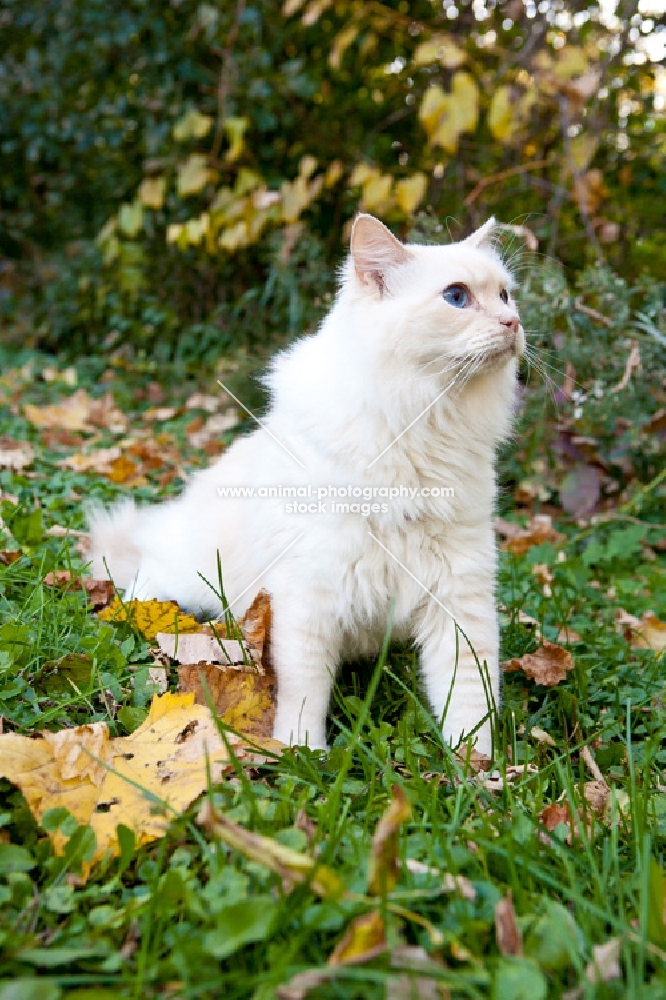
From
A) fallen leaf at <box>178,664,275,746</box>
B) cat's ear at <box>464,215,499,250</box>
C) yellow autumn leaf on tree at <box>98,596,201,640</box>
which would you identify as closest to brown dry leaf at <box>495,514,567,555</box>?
cat's ear at <box>464,215,499,250</box>

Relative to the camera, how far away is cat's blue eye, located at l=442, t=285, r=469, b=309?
1927mm

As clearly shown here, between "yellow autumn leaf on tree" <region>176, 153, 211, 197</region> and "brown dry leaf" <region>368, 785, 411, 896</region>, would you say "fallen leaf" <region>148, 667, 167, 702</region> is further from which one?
"yellow autumn leaf on tree" <region>176, 153, 211, 197</region>

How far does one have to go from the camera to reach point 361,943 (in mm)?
1116

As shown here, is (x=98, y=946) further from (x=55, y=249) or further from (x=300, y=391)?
(x=55, y=249)

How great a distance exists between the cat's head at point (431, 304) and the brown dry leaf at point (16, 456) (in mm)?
2038

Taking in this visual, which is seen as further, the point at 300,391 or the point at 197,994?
the point at 300,391

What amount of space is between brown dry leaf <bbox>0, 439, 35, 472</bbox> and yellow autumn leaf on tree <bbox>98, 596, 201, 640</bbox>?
1.63m

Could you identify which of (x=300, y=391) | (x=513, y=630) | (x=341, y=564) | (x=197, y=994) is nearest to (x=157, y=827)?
(x=197, y=994)

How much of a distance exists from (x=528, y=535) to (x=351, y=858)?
2300mm

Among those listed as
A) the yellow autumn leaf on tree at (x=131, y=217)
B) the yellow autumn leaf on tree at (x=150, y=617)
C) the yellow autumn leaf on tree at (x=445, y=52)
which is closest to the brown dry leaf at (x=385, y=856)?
the yellow autumn leaf on tree at (x=150, y=617)

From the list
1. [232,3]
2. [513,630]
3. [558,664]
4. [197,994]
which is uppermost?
[232,3]

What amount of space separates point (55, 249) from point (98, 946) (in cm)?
636

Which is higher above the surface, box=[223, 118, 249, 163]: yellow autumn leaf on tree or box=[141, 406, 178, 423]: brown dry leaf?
box=[223, 118, 249, 163]: yellow autumn leaf on tree

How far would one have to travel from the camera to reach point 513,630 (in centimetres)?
242
